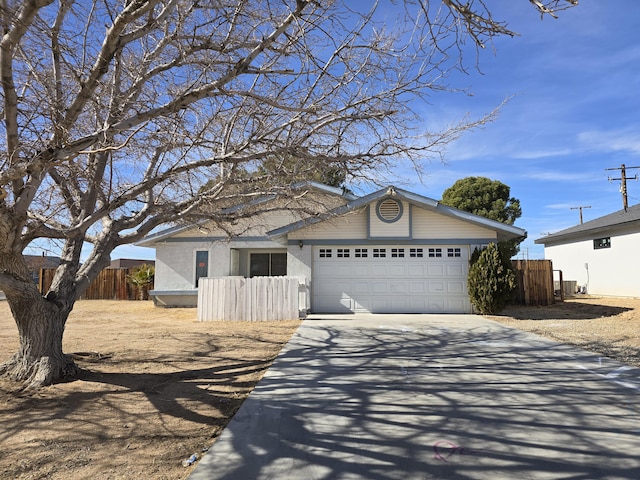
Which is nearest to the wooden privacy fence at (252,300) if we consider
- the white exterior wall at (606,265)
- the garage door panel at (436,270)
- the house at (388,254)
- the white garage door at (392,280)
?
the house at (388,254)

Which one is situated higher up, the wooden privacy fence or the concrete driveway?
the wooden privacy fence

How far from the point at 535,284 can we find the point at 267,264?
1120 cm

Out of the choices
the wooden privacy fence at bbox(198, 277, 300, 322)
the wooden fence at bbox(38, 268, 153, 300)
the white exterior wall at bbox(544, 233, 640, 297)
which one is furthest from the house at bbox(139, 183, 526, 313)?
the wooden fence at bbox(38, 268, 153, 300)

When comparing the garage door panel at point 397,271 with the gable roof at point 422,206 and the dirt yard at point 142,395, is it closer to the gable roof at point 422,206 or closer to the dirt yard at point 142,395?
the gable roof at point 422,206

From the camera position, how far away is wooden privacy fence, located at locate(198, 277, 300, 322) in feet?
43.6

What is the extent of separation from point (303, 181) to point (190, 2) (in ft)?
13.3

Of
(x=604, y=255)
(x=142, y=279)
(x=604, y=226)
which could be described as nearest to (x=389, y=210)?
(x=604, y=226)

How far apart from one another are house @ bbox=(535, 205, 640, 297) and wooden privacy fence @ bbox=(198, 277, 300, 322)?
1566 cm

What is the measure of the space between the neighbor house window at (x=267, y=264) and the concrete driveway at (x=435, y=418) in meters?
10.4

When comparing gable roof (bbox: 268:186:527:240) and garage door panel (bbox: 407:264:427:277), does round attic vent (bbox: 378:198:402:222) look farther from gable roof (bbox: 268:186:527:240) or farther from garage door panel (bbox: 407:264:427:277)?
garage door panel (bbox: 407:264:427:277)

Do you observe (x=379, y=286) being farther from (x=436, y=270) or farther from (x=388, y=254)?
(x=436, y=270)

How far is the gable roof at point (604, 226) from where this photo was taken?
1991 cm

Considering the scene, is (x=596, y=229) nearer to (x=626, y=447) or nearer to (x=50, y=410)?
(x=626, y=447)

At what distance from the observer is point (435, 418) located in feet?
15.7
